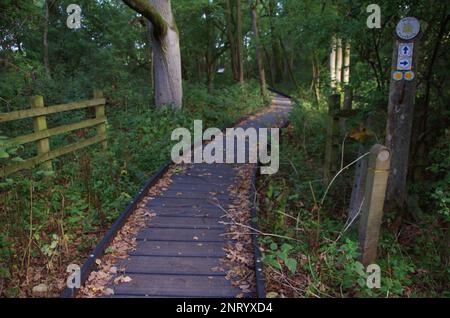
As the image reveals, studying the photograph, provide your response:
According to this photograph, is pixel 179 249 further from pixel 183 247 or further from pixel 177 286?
pixel 177 286

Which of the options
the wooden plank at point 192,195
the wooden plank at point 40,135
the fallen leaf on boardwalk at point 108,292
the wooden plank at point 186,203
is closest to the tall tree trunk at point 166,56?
the wooden plank at point 40,135

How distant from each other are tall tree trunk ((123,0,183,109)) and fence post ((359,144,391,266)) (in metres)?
8.90

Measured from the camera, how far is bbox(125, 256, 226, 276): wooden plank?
13.7ft

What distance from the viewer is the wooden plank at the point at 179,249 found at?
15.0 ft

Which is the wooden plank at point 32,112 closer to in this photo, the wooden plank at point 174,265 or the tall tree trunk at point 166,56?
the wooden plank at point 174,265

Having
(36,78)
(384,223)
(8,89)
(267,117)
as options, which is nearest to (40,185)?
(8,89)

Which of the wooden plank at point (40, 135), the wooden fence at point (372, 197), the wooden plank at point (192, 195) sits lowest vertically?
the wooden plank at point (192, 195)

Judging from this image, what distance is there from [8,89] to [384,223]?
28.4 ft

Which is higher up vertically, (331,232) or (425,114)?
(425,114)

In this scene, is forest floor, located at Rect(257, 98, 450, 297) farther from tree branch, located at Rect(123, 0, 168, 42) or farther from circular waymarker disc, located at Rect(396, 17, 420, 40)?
tree branch, located at Rect(123, 0, 168, 42)

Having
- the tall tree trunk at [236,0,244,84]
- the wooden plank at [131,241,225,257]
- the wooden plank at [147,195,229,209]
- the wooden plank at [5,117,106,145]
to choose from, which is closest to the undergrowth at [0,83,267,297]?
the wooden plank at [5,117,106,145]

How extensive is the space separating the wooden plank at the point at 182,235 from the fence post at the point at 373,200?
Result: 1753 mm

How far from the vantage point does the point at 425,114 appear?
5988 millimetres
